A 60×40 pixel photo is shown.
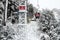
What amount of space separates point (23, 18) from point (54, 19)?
1.09 metres

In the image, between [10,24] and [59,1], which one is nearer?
[10,24]

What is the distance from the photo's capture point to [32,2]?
6500 millimetres

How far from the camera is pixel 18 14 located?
6.17m

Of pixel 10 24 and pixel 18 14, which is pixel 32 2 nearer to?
pixel 18 14

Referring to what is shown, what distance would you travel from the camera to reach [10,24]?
5.71m

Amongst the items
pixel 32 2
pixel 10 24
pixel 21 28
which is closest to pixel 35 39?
pixel 21 28

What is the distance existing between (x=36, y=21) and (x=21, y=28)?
65 centimetres

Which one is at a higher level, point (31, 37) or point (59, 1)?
point (59, 1)

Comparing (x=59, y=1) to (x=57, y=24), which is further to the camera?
(x=59, y=1)

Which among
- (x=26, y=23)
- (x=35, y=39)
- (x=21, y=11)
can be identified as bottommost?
(x=35, y=39)

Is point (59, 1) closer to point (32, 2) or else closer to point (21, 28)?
point (32, 2)

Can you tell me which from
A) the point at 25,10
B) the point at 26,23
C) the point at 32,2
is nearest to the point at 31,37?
the point at 26,23

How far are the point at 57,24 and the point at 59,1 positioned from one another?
1031 mm

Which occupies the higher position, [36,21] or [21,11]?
[21,11]
